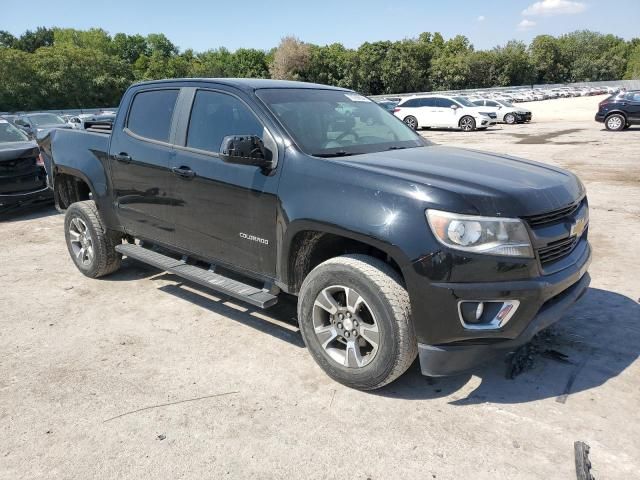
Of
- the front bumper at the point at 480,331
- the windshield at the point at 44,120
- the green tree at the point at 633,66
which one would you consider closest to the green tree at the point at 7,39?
the windshield at the point at 44,120

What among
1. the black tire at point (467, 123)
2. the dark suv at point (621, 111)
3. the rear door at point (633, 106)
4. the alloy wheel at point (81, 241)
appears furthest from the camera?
the black tire at point (467, 123)

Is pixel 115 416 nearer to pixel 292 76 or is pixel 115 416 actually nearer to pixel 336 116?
pixel 336 116

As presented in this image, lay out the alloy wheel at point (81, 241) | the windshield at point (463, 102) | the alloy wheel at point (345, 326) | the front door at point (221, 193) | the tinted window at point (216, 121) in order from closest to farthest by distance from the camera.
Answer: the alloy wheel at point (345, 326), the front door at point (221, 193), the tinted window at point (216, 121), the alloy wheel at point (81, 241), the windshield at point (463, 102)

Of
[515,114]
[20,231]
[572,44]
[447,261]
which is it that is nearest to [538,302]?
[447,261]

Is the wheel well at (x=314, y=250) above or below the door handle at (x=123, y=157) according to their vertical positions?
below

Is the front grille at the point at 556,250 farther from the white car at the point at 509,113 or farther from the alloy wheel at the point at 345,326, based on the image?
the white car at the point at 509,113

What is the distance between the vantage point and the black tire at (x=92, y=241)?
17.0 ft

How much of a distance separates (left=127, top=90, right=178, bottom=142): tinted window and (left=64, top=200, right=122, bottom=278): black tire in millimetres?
1030

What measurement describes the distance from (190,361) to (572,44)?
393 ft

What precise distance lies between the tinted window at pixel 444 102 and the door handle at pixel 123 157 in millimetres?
21635

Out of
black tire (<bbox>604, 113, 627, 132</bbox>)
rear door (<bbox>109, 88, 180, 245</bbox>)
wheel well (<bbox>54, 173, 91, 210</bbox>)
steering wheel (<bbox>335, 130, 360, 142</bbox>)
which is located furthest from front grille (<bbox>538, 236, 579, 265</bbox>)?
black tire (<bbox>604, 113, 627, 132</bbox>)

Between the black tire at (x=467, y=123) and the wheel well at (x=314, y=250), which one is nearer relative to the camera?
the wheel well at (x=314, y=250)

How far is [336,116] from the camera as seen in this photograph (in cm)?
409

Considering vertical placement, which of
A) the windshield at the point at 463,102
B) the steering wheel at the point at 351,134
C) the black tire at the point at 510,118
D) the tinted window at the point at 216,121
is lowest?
the black tire at the point at 510,118
